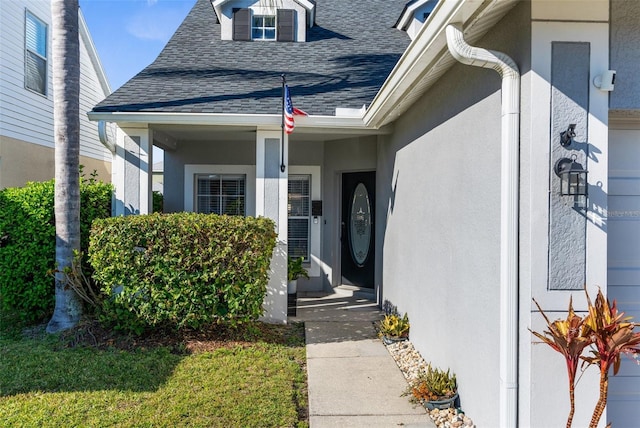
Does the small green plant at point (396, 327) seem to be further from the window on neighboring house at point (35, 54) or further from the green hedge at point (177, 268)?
the window on neighboring house at point (35, 54)

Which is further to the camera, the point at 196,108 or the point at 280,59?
the point at 280,59

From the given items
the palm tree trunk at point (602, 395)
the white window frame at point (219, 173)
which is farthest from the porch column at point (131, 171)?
the palm tree trunk at point (602, 395)

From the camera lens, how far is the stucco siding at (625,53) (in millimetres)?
2818

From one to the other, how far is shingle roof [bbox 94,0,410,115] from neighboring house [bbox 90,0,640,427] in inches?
2.3

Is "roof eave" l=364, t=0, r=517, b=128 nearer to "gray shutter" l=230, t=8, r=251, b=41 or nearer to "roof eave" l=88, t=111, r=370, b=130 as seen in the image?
"roof eave" l=88, t=111, r=370, b=130

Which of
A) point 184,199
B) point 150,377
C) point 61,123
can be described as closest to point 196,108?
point 61,123

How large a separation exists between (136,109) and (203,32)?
4.16m

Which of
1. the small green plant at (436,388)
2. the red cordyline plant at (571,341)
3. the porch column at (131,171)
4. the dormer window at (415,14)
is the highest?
the dormer window at (415,14)

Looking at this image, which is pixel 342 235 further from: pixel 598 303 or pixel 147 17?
pixel 147 17

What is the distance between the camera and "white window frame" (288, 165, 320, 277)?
8.69 metres

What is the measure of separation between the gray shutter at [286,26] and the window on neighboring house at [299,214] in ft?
9.92

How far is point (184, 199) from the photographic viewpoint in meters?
8.57

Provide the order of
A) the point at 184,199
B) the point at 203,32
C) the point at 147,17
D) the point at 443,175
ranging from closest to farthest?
the point at 443,175 < the point at 184,199 < the point at 203,32 < the point at 147,17

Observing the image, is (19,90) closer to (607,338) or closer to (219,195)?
(219,195)
